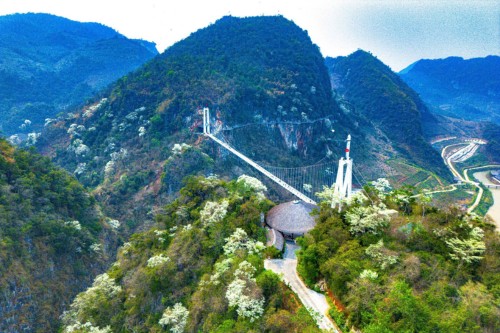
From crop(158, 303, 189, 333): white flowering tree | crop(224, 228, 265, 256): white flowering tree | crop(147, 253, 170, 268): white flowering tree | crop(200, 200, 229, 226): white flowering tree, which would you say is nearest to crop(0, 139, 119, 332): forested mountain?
crop(147, 253, 170, 268): white flowering tree

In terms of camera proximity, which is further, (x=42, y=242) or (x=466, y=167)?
(x=466, y=167)

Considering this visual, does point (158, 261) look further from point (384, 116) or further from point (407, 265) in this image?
point (384, 116)

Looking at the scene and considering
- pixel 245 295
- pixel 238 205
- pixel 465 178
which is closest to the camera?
pixel 245 295

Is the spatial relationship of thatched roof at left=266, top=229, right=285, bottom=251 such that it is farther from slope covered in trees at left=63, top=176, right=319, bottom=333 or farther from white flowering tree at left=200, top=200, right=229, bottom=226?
white flowering tree at left=200, top=200, right=229, bottom=226

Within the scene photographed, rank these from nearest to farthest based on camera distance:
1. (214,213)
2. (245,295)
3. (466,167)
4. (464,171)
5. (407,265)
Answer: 1. (407,265)
2. (245,295)
3. (214,213)
4. (464,171)
5. (466,167)

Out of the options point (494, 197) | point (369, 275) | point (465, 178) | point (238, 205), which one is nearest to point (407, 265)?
point (369, 275)

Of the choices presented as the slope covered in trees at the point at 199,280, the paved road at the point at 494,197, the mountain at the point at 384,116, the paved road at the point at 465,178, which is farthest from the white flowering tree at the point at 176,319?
the mountain at the point at 384,116

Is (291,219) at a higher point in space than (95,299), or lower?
higher
